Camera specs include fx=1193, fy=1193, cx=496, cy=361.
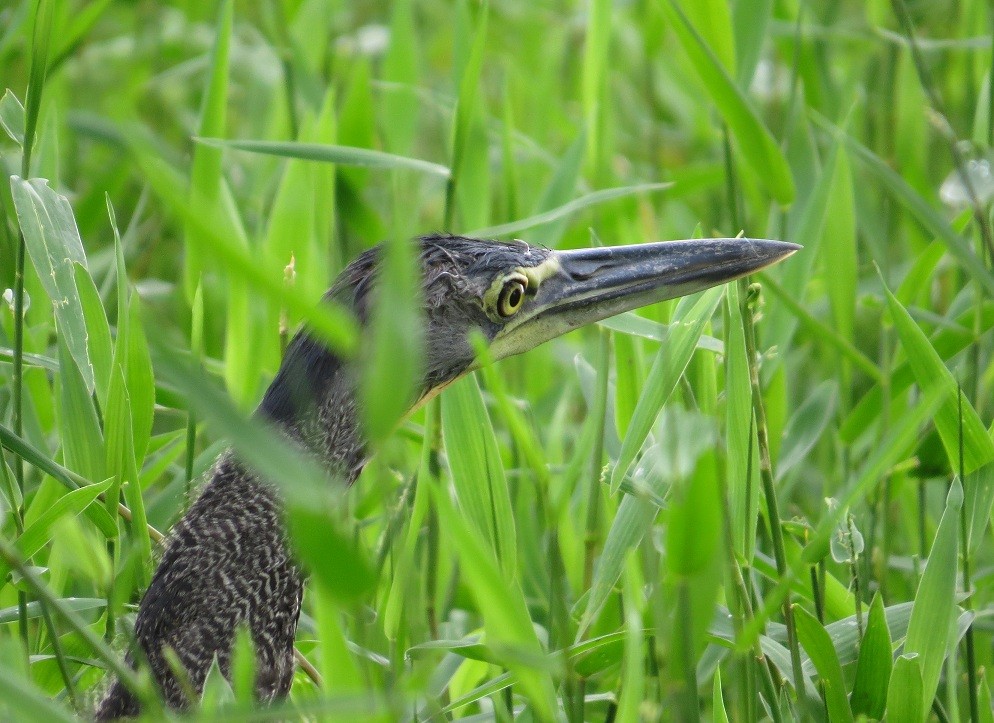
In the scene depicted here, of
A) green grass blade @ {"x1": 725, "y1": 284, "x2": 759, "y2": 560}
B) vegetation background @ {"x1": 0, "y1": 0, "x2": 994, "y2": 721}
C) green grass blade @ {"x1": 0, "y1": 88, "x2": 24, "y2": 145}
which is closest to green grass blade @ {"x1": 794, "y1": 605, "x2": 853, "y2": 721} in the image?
vegetation background @ {"x1": 0, "y1": 0, "x2": 994, "y2": 721}

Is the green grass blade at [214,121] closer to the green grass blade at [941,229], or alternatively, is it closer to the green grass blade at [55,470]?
the green grass blade at [55,470]

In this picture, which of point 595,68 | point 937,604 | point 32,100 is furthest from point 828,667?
point 595,68

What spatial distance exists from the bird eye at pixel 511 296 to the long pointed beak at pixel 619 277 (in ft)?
0.09

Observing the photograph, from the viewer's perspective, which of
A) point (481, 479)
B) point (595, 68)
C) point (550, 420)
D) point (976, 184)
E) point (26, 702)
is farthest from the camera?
point (550, 420)

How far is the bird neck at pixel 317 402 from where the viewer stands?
1.84 m

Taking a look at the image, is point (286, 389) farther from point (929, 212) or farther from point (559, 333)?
point (929, 212)

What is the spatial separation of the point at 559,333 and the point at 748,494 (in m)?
0.55

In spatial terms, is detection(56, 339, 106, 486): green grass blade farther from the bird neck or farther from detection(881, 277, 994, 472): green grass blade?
detection(881, 277, 994, 472): green grass blade

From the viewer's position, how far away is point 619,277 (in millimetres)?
2078

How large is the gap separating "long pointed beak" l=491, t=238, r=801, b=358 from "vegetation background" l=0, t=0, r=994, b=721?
0.08 metres

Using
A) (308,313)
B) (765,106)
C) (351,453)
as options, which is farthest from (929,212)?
(765,106)

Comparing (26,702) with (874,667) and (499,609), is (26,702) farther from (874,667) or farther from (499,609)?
(874,667)

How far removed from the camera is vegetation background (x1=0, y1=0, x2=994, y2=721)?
1.21 metres

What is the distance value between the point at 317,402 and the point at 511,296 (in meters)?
0.42
